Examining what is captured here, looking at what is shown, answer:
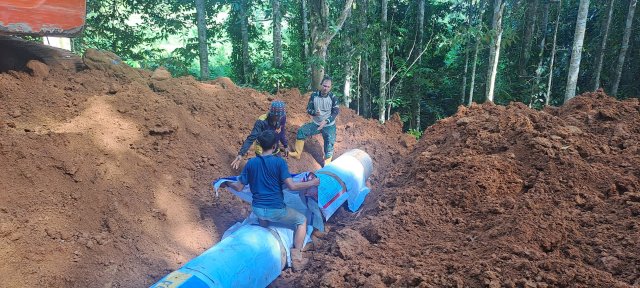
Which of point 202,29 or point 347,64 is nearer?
point 347,64

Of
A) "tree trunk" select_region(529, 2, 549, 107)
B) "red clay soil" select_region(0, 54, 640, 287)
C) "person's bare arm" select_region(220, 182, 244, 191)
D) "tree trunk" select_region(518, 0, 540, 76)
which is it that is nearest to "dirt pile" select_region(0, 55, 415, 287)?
"red clay soil" select_region(0, 54, 640, 287)

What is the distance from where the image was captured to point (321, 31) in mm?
9227

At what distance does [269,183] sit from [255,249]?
2.18ft

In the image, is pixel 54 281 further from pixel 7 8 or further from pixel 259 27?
pixel 259 27

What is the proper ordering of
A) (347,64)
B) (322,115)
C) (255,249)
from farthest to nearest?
(347,64)
(322,115)
(255,249)

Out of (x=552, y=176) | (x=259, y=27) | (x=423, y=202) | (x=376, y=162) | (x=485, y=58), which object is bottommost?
(x=376, y=162)

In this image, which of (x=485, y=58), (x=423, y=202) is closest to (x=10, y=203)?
(x=423, y=202)

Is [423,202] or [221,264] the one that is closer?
[221,264]

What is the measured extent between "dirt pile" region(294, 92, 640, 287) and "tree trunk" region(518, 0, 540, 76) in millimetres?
7973

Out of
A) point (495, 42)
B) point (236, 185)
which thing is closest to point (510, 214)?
point (236, 185)

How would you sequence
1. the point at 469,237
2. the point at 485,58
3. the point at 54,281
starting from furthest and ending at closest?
the point at 485,58 → the point at 469,237 → the point at 54,281

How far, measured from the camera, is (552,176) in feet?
13.6

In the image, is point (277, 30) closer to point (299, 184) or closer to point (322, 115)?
point (322, 115)

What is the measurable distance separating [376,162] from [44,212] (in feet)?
18.2
